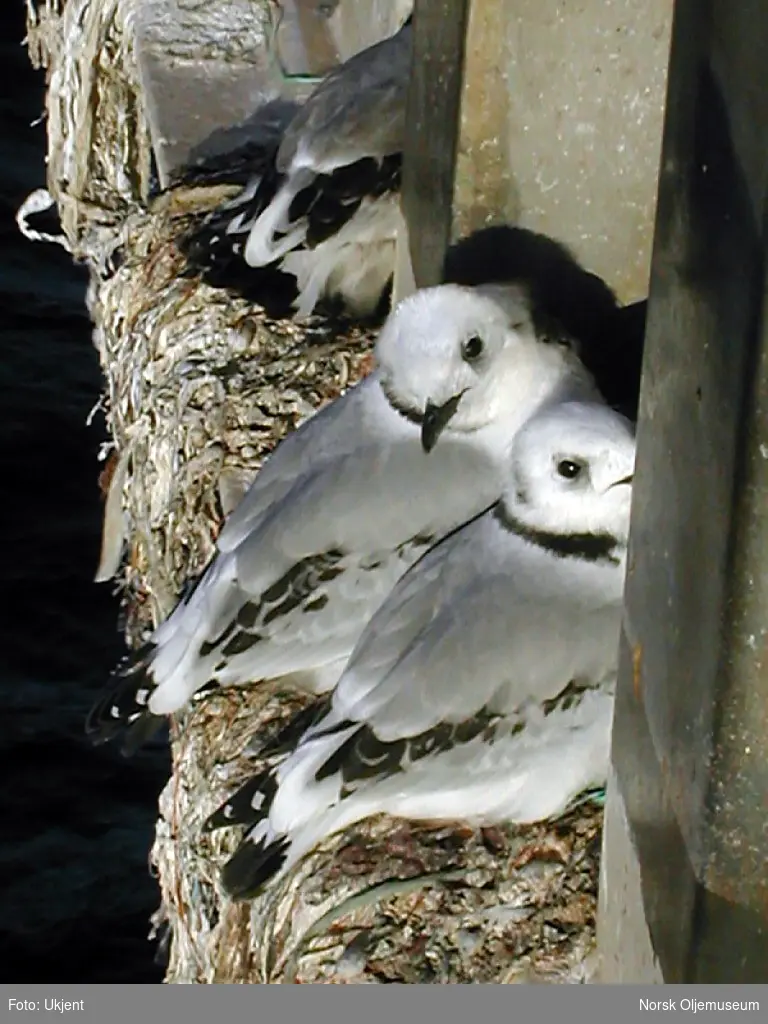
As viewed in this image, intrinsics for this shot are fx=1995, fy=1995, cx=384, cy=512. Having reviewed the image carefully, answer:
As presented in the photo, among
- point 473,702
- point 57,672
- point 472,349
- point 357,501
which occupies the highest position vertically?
point 472,349

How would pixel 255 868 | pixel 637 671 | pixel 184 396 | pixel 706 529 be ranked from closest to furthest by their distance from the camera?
pixel 706 529 < pixel 637 671 < pixel 255 868 < pixel 184 396

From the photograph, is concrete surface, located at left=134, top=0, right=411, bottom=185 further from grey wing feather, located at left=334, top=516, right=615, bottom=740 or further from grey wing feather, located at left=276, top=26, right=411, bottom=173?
grey wing feather, located at left=334, top=516, right=615, bottom=740

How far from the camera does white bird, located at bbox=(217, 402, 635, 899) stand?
293cm

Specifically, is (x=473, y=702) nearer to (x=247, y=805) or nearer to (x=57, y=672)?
(x=247, y=805)

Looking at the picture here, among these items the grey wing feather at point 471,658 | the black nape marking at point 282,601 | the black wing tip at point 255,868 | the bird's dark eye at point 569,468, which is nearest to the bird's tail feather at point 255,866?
the black wing tip at point 255,868

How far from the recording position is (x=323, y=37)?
18.2ft

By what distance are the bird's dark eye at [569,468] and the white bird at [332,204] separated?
4.16ft

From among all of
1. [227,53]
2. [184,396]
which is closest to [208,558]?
[184,396]

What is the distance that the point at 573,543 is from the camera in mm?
3115

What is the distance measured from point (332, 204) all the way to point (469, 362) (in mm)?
964

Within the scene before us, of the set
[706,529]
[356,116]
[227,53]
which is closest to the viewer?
[706,529]

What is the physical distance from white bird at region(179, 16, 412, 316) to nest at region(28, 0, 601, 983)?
0.09 m

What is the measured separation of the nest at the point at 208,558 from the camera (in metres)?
2.82

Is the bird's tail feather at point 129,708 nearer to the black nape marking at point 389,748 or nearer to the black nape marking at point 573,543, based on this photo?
the black nape marking at point 389,748
